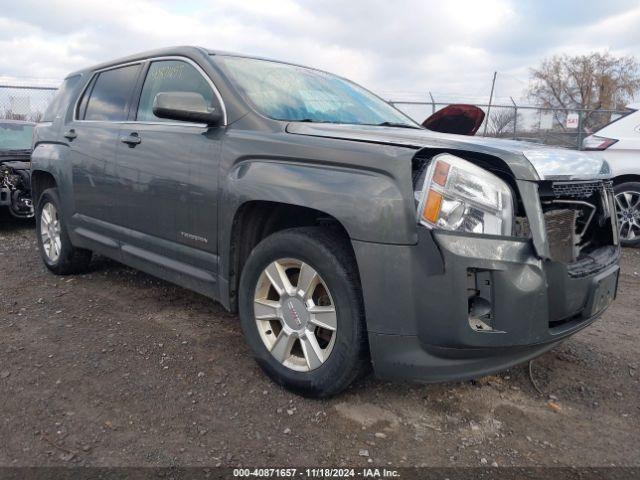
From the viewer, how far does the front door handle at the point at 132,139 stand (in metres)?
3.51

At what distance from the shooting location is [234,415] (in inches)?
99.6

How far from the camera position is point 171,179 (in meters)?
3.20

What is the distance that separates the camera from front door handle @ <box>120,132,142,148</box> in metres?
3.51

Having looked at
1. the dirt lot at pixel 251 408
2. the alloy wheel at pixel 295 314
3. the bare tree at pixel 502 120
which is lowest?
the dirt lot at pixel 251 408

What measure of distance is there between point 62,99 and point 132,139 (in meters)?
1.68

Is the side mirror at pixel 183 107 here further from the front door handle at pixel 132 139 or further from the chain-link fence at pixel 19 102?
the chain-link fence at pixel 19 102

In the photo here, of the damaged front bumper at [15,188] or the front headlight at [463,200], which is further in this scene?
the damaged front bumper at [15,188]

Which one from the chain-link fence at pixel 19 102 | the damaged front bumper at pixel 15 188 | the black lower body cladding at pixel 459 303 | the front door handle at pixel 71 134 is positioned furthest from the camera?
the chain-link fence at pixel 19 102

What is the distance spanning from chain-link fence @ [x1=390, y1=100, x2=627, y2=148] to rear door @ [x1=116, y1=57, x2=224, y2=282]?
1015cm

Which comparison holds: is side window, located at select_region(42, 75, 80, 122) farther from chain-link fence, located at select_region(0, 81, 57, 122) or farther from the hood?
chain-link fence, located at select_region(0, 81, 57, 122)

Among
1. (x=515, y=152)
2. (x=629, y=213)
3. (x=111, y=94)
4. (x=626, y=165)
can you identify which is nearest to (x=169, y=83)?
(x=111, y=94)

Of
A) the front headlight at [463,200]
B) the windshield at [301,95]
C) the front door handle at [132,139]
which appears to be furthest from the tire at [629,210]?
the front door handle at [132,139]

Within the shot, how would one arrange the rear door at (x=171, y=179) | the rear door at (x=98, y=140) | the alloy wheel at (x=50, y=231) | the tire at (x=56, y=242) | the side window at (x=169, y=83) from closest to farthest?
the rear door at (x=171, y=179) < the side window at (x=169, y=83) < the rear door at (x=98, y=140) < the tire at (x=56, y=242) < the alloy wheel at (x=50, y=231)

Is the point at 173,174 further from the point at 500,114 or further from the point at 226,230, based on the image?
the point at 500,114
